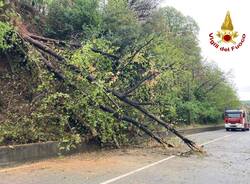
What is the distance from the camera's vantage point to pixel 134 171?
38.6 ft

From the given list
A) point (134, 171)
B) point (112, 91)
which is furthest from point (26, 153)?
point (112, 91)

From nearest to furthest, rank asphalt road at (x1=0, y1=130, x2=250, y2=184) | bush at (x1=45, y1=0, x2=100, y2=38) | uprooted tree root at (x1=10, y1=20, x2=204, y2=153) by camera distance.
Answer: asphalt road at (x1=0, y1=130, x2=250, y2=184) → uprooted tree root at (x1=10, y1=20, x2=204, y2=153) → bush at (x1=45, y1=0, x2=100, y2=38)

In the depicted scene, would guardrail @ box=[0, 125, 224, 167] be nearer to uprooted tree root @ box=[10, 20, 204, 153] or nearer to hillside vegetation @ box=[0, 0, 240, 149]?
hillside vegetation @ box=[0, 0, 240, 149]

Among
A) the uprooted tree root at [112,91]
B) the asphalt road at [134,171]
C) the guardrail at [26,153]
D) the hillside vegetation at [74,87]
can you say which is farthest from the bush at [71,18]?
the guardrail at [26,153]

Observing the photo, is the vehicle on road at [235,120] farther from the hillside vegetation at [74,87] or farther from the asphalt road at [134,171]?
the asphalt road at [134,171]

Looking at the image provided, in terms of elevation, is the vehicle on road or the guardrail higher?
the vehicle on road

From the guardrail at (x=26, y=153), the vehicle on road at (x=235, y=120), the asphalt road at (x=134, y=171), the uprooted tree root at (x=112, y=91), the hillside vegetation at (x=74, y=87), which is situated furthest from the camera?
the vehicle on road at (x=235, y=120)

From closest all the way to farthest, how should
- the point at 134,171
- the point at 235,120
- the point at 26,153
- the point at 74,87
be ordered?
the point at 134,171 < the point at 26,153 < the point at 74,87 < the point at 235,120

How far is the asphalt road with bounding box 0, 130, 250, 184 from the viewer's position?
402 inches

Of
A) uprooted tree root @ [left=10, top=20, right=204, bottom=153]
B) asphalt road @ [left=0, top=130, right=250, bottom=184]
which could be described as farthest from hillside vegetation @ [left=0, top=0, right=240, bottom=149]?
asphalt road @ [left=0, top=130, right=250, bottom=184]

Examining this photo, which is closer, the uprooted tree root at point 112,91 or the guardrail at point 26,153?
the guardrail at point 26,153

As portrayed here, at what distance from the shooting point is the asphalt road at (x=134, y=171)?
1020cm

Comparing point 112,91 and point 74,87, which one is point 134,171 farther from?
point 112,91

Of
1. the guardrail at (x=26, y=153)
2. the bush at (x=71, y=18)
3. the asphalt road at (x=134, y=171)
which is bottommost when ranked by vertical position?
the asphalt road at (x=134, y=171)
